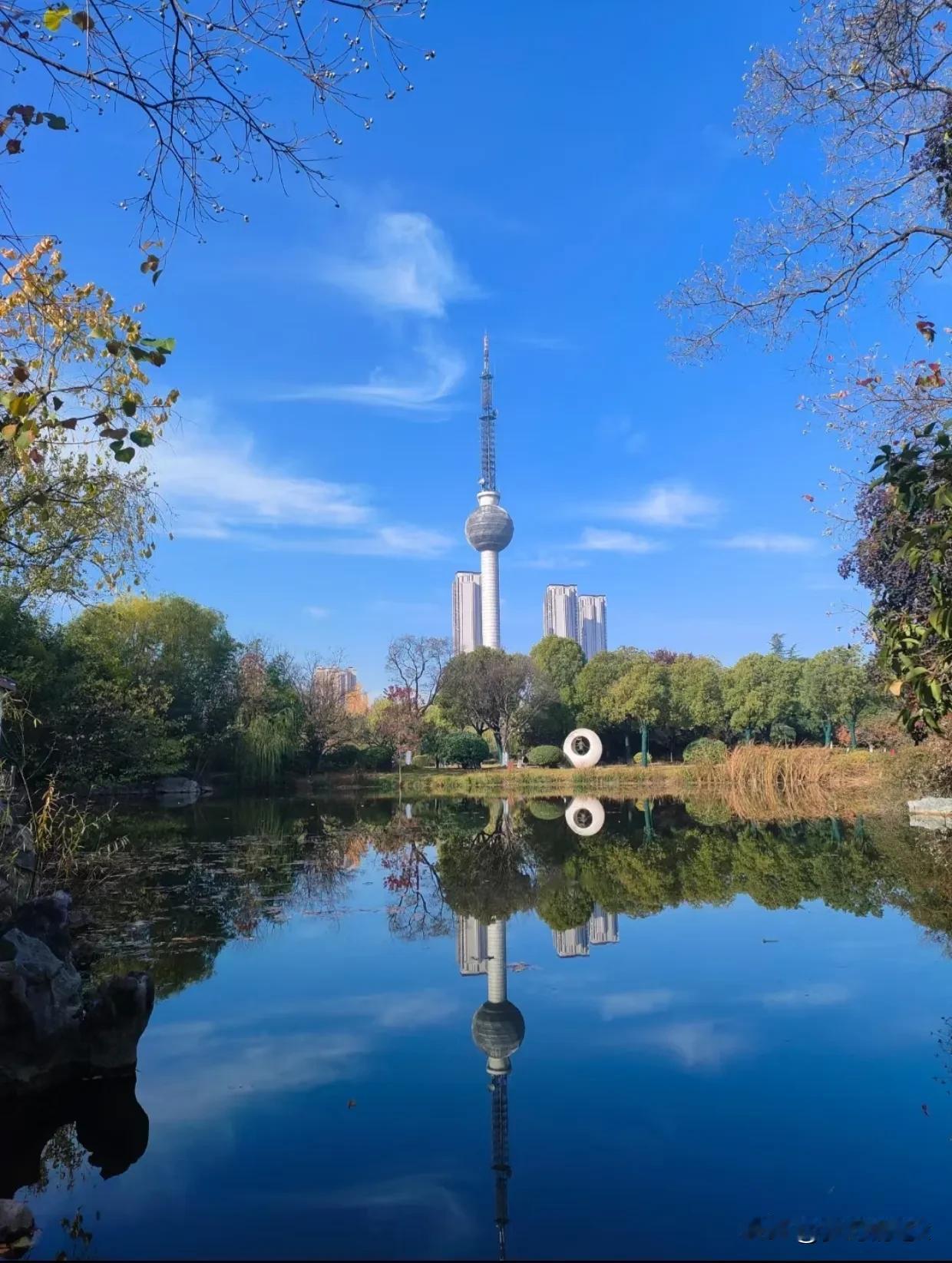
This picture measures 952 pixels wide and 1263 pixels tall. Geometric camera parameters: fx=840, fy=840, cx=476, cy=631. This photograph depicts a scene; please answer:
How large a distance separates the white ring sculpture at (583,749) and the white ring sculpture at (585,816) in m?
6.68

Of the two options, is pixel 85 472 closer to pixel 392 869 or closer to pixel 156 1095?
pixel 156 1095

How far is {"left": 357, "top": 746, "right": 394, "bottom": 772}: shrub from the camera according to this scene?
3092 centimetres

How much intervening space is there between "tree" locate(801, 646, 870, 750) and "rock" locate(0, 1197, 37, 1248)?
96.9 ft

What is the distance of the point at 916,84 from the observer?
172 inches

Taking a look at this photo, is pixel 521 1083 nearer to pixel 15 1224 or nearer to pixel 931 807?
pixel 15 1224

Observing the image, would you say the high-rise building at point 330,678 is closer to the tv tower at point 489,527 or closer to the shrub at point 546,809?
the shrub at point 546,809

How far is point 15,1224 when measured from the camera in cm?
284

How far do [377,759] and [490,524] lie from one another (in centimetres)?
4964

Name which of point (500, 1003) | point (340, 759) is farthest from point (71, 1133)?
point (340, 759)

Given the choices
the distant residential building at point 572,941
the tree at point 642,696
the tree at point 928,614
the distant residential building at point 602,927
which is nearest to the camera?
the tree at point 928,614

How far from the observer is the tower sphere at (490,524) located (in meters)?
78.2

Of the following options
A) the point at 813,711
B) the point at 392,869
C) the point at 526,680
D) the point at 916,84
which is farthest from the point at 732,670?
the point at 916,84

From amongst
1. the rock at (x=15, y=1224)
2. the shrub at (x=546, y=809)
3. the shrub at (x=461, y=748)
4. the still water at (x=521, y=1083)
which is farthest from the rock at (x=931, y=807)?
the shrub at (x=461, y=748)

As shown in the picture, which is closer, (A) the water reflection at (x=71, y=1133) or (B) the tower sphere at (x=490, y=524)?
(A) the water reflection at (x=71, y=1133)
